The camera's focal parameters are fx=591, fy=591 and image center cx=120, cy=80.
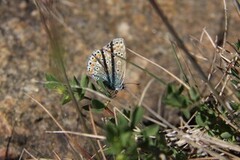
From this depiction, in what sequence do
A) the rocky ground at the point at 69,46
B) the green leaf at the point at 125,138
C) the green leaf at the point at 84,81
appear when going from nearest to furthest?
the green leaf at the point at 125,138, the green leaf at the point at 84,81, the rocky ground at the point at 69,46

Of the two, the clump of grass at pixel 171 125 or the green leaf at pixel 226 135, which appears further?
the green leaf at pixel 226 135

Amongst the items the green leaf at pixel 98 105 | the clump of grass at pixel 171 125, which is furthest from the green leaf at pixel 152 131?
the green leaf at pixel 98 105

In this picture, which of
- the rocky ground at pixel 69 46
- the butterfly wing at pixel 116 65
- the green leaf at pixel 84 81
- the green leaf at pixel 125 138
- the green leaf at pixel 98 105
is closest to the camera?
the green leaf at pixel 125 138

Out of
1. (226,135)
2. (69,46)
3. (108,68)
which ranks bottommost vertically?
(226,135)

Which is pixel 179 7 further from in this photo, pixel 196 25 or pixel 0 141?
pixel 0 141

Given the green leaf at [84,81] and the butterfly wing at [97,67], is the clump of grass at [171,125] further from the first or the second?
the butterfly wing at [97,67]

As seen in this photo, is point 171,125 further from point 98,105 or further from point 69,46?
point 69,46

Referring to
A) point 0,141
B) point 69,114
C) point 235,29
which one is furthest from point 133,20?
point 0,141

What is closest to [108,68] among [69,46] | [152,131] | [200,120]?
[200,120]

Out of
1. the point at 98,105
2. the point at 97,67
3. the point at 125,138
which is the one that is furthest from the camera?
the point at 97,67

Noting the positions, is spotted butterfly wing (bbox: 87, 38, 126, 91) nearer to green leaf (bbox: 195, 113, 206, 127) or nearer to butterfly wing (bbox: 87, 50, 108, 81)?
butterfly wing (bbox: 87, 50, 108, 81)
